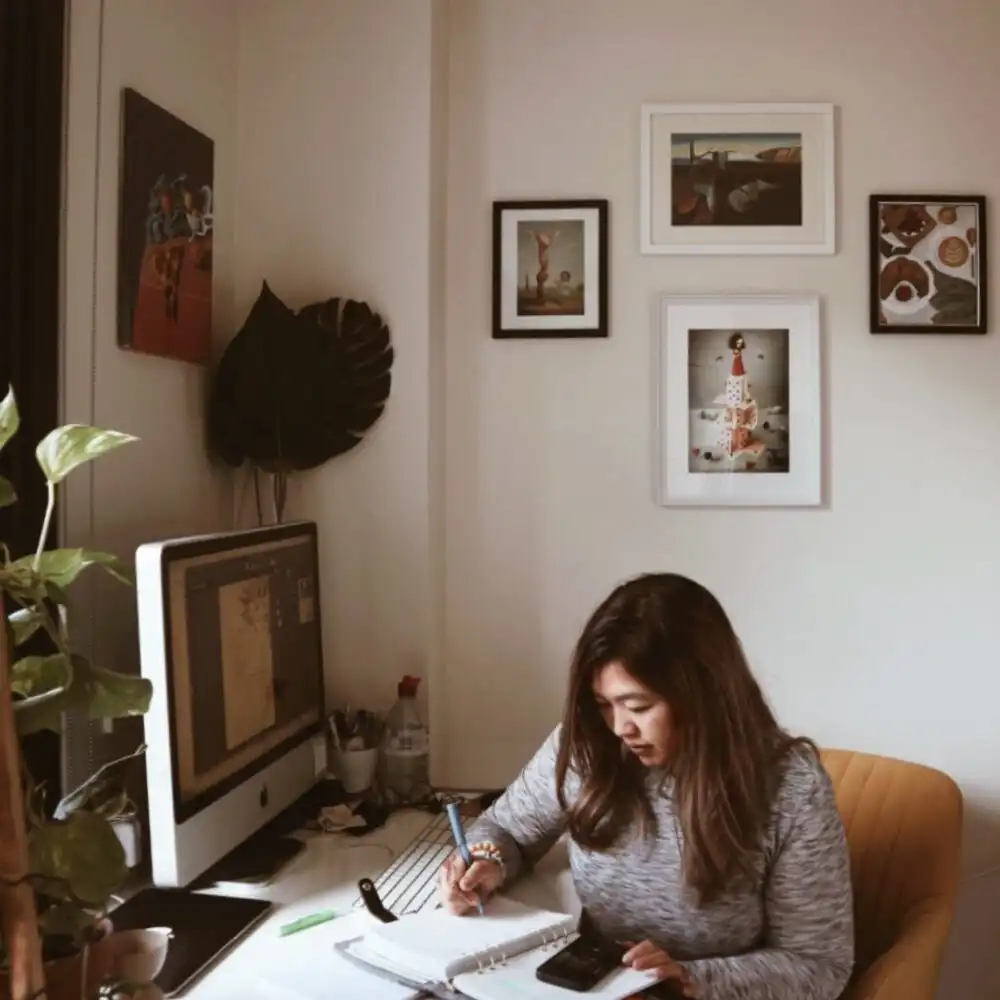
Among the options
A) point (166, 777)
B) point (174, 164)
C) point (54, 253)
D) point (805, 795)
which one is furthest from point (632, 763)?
point (174, 164)

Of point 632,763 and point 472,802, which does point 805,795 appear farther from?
point 472,802

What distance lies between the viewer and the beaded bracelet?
61.5 inches

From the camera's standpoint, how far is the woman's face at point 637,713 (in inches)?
56.5

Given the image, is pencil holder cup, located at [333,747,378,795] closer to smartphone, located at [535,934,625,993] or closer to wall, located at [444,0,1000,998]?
wall, located at [444,0,1000,998]

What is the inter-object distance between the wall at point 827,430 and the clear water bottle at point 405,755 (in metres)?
0.26

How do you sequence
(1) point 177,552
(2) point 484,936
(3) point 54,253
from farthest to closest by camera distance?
(3) point 54,253, (1) point 177,552, (2) point 484,936

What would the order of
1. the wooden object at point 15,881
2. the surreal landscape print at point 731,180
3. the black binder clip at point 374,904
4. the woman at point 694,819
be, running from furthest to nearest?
the surreal landscape print at point 731,180
the black binder clip at point 374,904
the woman at point 694,819
the wooden object at point 15,881

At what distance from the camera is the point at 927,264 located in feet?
7.67

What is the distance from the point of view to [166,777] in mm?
1459

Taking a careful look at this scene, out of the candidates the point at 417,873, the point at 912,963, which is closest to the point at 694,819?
the point at 912,963

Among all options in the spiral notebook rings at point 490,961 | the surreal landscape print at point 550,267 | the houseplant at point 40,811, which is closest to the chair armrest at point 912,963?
the spiral notebook rings at point 490,961

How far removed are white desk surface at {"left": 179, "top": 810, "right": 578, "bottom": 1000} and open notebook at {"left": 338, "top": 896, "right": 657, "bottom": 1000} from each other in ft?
0.11

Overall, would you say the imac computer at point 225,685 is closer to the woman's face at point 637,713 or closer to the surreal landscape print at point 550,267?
the woman's face at point 637,713

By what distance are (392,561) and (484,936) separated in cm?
98
